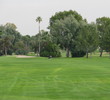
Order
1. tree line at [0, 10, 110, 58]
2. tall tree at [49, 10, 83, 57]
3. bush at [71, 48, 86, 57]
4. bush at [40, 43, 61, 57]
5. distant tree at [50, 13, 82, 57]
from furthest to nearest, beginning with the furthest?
bush at [40, 43, 61, 57]
bush at [71, 48, 86, 57]
distant tree at [50, 13, 82, 57]
tall tree at [49, 10, 83, 57]
tree line at [0, 10, 110, 58]

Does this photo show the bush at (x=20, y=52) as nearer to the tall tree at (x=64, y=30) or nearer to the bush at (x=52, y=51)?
the bush at (x=52, y=51)

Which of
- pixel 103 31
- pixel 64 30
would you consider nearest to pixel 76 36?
pixel 64 30

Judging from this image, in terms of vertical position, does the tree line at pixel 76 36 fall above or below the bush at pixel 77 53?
above

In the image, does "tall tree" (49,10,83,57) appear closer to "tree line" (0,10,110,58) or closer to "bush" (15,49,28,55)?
"tree line" (0,10,110,58)

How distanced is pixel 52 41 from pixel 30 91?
65660 millimetres

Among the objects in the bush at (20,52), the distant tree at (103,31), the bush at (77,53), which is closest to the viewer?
the distant tree at (103,31)

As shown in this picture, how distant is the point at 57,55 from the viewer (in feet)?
271

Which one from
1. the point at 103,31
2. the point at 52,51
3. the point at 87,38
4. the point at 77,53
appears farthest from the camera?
the point at 103,31

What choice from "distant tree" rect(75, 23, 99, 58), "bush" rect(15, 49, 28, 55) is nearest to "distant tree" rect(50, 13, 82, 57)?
"distant tree" rect(75, 23, 99, 58)

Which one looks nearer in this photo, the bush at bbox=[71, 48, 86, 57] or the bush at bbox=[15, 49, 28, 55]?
→ the bush at bbox=[71, 48, 86, 57]

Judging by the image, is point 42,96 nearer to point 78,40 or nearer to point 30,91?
point 30,91

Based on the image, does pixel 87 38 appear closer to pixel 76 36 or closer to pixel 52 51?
pixel 76 36

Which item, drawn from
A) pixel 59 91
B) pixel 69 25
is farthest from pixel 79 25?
pixel 59 91

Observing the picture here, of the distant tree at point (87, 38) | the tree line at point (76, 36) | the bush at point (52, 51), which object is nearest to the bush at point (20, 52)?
the tree line at point (76, 36)
